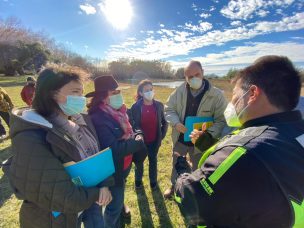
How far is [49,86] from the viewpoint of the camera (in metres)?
1.86

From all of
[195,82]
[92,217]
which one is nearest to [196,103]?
[195,82]

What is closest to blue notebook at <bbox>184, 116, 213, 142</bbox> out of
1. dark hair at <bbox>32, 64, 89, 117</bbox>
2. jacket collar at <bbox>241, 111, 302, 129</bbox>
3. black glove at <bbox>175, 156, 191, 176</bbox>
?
black glove at <bbox>175, 156, 191, 176</bbox>

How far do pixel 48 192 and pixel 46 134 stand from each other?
41 cm

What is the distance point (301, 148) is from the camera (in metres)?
1.12

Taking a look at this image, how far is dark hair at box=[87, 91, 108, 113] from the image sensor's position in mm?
2553

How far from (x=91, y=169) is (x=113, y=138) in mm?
567

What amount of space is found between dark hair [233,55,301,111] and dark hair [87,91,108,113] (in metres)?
1.73

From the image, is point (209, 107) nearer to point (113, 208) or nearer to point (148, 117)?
point (148, 117)

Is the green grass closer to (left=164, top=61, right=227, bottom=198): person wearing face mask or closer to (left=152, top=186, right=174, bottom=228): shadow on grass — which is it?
(left=152, top=186, right=174, bottom=228): shadow on grass

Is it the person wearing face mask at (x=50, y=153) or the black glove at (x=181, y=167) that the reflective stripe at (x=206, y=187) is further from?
the person wearing face mask at (x=50, y=153)

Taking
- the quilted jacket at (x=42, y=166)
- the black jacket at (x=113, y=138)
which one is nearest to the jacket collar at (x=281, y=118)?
the quilted jacket at (x=42, y=166)

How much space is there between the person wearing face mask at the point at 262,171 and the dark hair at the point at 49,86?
1.25 m

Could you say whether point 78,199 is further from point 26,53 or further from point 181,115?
point 26,53

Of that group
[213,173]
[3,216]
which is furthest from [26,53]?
[213,173]
